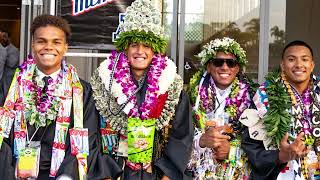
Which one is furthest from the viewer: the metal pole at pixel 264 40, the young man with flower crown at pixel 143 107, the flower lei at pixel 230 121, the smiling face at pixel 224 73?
the metal pole at pixel 264 40

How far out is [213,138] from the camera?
165 inches

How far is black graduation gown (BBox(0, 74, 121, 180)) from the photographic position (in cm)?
359

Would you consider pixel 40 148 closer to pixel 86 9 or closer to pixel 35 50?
pixel 35 50

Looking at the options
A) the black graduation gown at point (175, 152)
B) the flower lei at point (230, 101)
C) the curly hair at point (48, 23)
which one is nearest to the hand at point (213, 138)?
the flower lei at point (230, 101)

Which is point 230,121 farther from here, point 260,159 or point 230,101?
point 260,159

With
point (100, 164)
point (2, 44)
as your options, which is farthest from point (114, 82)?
point (2, 44)

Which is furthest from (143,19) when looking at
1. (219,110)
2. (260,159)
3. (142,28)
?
(260,159)

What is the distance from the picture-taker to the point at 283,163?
13.5 feet

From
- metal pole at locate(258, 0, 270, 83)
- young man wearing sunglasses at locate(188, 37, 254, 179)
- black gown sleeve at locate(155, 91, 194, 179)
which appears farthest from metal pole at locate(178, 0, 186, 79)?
black gown sleeve at locate(155, 91, 194, 179)

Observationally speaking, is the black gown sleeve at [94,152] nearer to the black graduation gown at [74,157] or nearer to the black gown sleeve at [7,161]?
the black graduation gown at [74,157]

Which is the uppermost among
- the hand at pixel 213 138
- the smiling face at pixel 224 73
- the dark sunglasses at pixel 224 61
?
the dark sunglasses at pixel 224 61

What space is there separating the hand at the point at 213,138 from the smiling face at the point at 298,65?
71 cm

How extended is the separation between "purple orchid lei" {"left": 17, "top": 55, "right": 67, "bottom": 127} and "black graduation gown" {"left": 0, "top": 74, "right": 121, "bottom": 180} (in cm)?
7

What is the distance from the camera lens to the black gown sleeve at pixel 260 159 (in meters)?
4.11
